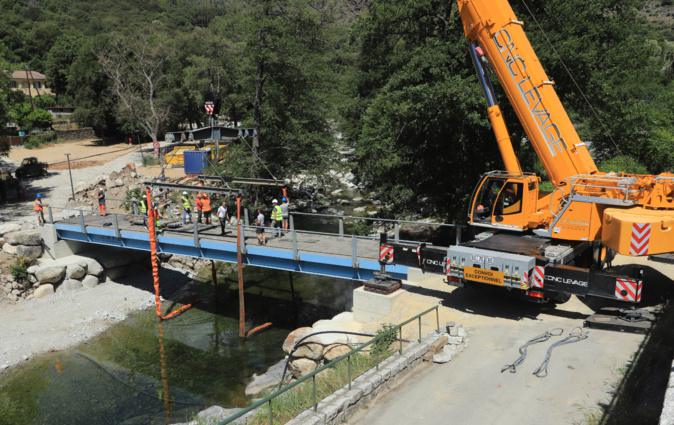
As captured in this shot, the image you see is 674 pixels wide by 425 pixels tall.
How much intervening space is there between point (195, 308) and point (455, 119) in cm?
1424

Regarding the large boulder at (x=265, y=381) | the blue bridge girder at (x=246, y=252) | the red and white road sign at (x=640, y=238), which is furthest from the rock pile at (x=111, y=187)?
the red and white road sign at (x=640, y=238)

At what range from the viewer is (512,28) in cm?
1452

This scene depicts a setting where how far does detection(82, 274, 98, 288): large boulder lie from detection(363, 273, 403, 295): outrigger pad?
16.4m

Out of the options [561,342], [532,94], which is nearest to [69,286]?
[532,94]

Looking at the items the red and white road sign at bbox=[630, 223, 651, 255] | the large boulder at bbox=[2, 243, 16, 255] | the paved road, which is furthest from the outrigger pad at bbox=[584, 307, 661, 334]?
the large boulder at bbox=[2, 243, 16, 255]

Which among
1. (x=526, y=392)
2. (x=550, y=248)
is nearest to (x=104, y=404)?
(x=526, y=392)

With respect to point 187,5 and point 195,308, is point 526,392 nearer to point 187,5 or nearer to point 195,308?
point 195,308

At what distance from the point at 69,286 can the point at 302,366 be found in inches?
614

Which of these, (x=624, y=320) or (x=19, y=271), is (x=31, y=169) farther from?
(x=624, y=320)

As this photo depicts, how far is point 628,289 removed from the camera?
469 inches

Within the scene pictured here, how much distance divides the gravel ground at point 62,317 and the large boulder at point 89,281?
10.9 inches

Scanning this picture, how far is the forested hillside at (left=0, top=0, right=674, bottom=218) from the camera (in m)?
21.2

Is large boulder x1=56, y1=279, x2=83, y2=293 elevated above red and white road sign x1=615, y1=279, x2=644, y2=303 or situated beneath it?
situated beneath

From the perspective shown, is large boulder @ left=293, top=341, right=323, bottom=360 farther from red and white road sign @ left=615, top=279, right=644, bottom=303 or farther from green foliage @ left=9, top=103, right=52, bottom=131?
green foliage @ left=9, top=103, right=52, bottom=131
